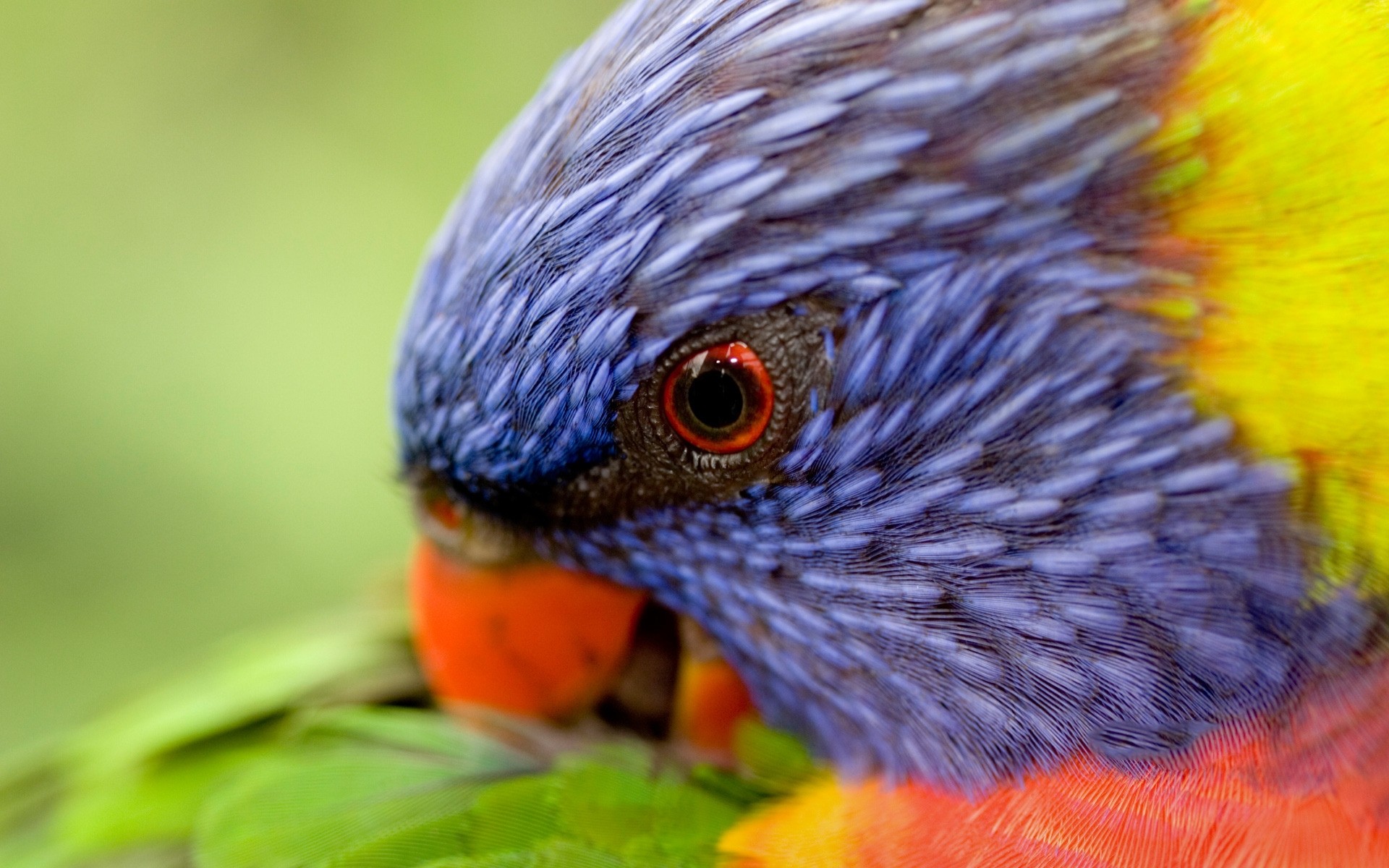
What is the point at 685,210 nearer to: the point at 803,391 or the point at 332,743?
the point at 803,391

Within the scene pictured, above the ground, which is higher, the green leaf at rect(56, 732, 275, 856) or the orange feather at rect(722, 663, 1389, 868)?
the orange feather at rect(722, 663, 1389, 868)

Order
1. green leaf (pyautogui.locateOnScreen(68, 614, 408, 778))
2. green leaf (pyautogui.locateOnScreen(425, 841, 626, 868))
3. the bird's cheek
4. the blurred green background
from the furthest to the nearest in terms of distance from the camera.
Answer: the blurred green background, green leaf (pyautogui.locateOnScreen(68, 614, 408, 778)), the bird's cheek, green leaf (pyautogui.locateOnScreen(425, 841, 626, 868))

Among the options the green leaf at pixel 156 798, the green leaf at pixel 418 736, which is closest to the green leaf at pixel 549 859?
the green leaf at pixel 418 736

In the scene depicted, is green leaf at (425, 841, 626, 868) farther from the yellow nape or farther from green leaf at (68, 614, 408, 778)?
the yellow nape

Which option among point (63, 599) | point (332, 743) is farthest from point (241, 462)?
point (332, 743)

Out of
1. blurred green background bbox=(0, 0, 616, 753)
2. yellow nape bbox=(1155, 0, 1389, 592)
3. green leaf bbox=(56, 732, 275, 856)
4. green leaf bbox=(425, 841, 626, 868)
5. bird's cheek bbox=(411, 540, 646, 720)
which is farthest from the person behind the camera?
blurred green background bbox=(0, 0, 616, 753)

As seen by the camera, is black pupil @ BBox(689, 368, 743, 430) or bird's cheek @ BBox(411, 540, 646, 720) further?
bird's cheek @ BBox(411, 540, 646, 720)

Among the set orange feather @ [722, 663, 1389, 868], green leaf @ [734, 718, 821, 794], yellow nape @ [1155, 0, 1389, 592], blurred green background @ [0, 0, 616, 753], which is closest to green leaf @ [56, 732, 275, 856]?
green leaf @ [734, 718, 821, 794]

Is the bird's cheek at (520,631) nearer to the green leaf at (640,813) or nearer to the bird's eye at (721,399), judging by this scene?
the green leaf at (640,813)

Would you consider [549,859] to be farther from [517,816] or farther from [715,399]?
[715,399]

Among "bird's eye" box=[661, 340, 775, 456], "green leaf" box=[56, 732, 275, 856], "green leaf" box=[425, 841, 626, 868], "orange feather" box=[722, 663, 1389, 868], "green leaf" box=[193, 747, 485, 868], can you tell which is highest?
"bird's eye" box=[661, 340, 775, 456]
